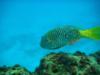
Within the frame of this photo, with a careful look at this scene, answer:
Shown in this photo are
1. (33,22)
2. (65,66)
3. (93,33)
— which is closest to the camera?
(93,33)

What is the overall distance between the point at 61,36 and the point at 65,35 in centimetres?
7

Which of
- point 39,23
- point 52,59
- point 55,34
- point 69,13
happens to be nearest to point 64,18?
point 69,13

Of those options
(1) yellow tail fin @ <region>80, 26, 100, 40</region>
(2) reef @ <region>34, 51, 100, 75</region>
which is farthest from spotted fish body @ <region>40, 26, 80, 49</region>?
(2) reef @ <region>34, 51, 100, 75</region>

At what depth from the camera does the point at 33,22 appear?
21.1 ft

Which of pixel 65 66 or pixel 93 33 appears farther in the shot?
pixel 65 66

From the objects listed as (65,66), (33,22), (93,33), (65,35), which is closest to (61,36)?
(65,35)

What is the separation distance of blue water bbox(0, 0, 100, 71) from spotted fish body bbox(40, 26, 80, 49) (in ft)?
9.28

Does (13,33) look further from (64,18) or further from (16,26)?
(64,18)

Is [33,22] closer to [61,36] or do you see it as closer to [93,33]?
[61,36]

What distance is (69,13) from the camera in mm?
6852

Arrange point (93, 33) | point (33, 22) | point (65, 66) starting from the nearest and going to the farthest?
point (93, 33) < point (65, 66) < point (33, 22)

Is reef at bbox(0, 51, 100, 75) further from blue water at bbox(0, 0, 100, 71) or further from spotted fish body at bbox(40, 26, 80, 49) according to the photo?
blue water at bbox(0, 0, 100, 71)

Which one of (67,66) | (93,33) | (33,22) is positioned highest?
(33,22)

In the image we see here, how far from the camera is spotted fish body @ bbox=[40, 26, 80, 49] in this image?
3.41 m
